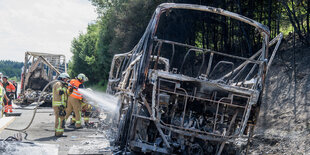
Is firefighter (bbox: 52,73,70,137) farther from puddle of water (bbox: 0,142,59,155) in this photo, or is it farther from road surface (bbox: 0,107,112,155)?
puddle of water (bbox: 0,142,59,155)

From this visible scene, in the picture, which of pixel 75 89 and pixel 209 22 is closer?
pixel 75 89

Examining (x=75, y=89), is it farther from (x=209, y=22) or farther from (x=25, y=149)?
(x=209, y=22)

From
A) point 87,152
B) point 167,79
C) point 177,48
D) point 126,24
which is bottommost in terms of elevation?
point 87,152

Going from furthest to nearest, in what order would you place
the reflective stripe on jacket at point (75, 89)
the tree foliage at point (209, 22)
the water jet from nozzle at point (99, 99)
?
1. the tree foliage at point (209, 22)
2. the water jet from nozzle at point (99, 99)
3. the reflective stripe on jacket at point (75, 89)

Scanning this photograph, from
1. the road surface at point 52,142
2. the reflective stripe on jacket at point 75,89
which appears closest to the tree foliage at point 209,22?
the reflective stripe on jacket at point 75,89

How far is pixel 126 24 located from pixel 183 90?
53.4 feet

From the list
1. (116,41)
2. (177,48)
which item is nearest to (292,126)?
(177,48)

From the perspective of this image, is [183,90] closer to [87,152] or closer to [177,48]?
[87,152]

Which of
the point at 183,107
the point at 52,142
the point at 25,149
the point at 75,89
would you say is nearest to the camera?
the point at 25,149

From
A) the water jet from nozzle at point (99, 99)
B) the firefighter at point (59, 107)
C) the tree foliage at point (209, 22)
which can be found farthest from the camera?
the tree foliage at point (209, 22)

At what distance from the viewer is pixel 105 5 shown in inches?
1222

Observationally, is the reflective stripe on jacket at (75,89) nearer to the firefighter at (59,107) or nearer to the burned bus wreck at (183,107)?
the firefighter at (59,107)

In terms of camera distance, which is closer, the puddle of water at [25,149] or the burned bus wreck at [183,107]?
the puddle of water at [25,149]

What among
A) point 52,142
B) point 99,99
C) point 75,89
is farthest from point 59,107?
point 99,99
